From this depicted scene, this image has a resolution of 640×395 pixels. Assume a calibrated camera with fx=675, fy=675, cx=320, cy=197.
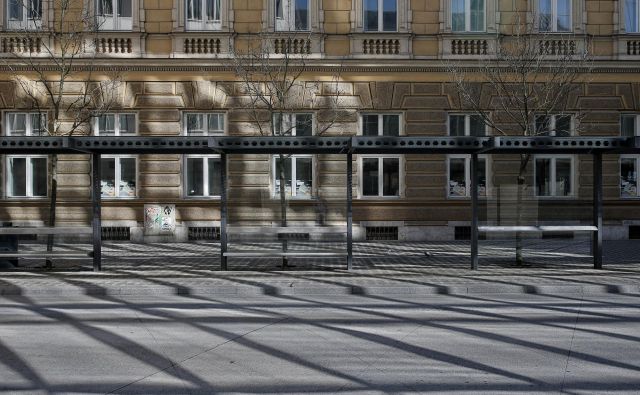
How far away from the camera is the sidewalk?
12547mm

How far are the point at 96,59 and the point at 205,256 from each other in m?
8.76

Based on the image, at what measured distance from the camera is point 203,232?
22.5 metres

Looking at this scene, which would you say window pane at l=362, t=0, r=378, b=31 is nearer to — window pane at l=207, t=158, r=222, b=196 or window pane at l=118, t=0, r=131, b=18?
window pane at l=207, t=158, r=222, b=196

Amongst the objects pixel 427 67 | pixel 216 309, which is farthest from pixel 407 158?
pixel 216 309

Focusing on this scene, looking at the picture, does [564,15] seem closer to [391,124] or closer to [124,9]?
[391,124]

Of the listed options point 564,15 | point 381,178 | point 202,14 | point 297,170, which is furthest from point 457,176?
point 202,14

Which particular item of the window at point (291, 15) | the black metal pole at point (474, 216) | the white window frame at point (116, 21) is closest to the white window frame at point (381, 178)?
the window at point (291, 15)

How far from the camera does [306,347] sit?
312 inches

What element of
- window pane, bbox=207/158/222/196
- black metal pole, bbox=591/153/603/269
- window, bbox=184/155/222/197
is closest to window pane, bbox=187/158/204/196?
window, bbox=184/155/222/197

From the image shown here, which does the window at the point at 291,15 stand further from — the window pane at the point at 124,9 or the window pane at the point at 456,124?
the window pane at the point at 456,124

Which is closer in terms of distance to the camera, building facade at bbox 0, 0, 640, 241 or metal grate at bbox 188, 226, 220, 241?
metal grate at bbox 188, 226, 220, 241

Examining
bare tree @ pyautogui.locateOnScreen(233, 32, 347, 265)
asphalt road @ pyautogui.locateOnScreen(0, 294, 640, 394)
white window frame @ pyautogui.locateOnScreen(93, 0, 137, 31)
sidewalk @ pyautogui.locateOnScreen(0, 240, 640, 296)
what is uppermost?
white window frame @ pyautogui.locateOnScreen(93, 0, 137, 31)

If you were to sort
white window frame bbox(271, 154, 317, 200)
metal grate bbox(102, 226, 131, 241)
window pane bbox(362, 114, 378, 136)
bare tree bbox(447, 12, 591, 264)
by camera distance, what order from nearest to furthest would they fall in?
white window frame bbox(271, 154, 317, 200) < bare tree bbox(447, 12, 591, 264) < metal grate bbox(102, 226, 131, 241) < window pane bbox(362, 114, 378, 136)

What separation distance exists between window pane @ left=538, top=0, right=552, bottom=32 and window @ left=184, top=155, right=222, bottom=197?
1217 centimetres
